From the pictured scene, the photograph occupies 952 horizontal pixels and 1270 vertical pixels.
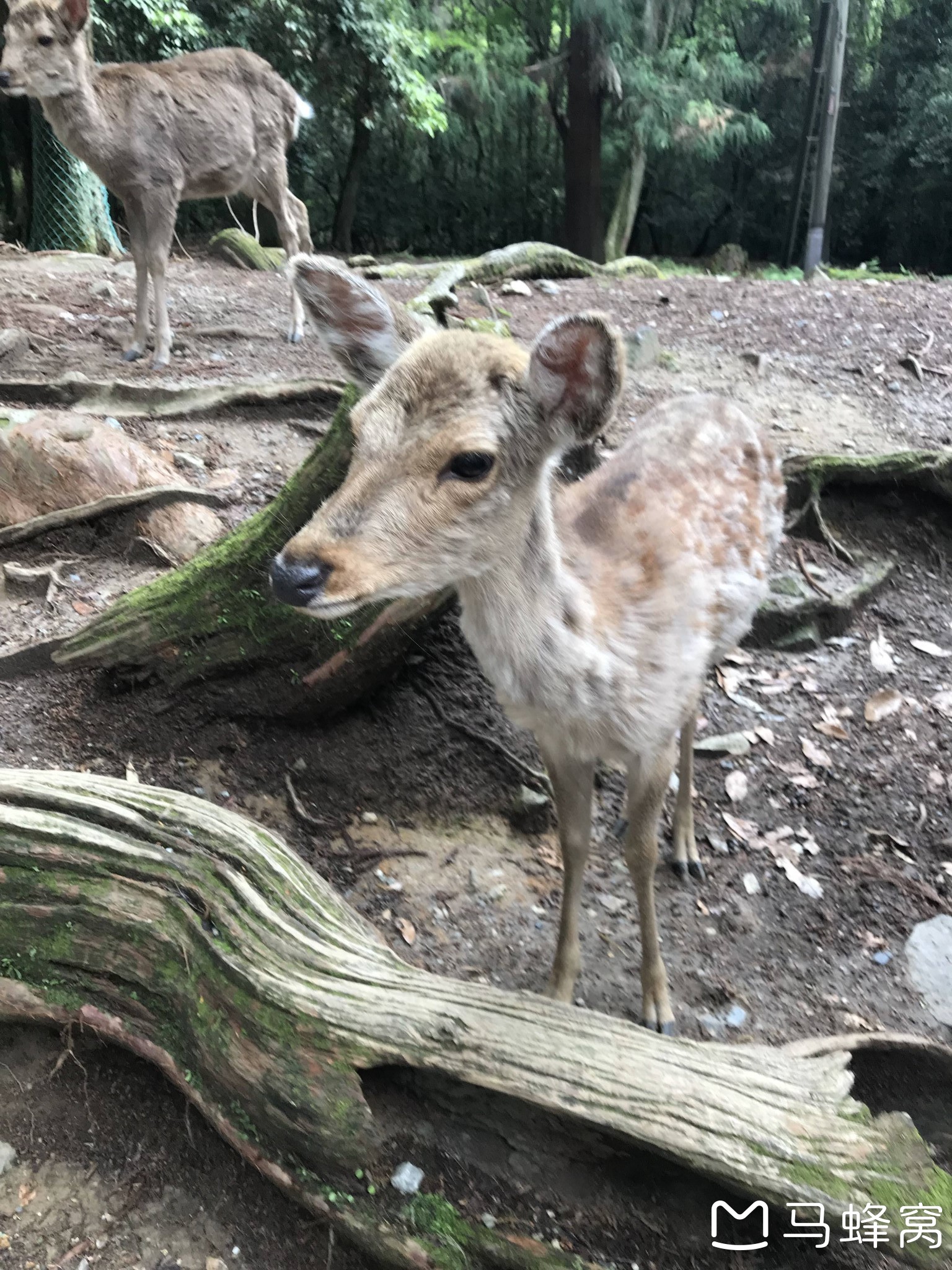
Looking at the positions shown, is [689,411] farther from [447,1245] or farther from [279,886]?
[447,1245]

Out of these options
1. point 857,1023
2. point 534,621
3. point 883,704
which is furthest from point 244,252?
point 857,1023

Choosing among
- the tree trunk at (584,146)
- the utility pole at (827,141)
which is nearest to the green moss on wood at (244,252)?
the tree trunk at (584,146)

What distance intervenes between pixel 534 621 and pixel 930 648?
124 inches

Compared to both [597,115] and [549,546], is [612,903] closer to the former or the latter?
[549,546]

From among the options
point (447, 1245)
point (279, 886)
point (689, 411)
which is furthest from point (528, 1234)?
point (689, 411)

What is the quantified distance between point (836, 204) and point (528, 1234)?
2055 cm

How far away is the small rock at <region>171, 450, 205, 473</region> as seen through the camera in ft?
14.7

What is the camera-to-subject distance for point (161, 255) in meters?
6.35

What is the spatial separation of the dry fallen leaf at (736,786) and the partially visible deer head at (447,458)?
6.69 ft

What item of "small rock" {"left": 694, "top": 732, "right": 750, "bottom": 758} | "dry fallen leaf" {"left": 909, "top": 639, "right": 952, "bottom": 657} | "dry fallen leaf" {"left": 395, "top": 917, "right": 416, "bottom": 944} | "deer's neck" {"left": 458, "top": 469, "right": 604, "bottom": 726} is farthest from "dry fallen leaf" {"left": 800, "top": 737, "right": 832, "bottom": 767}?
"deer's neck" {"left": 458, "top": 469, "right": 604, "bottom": 726}

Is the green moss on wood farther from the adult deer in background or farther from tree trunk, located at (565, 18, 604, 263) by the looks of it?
tree trunk, located at (565, 18, 604, 263)

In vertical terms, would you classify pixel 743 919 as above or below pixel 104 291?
below

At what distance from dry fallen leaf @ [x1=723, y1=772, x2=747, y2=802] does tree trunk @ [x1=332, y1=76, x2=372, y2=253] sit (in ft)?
48.8

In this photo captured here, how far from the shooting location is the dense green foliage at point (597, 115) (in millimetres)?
12596
